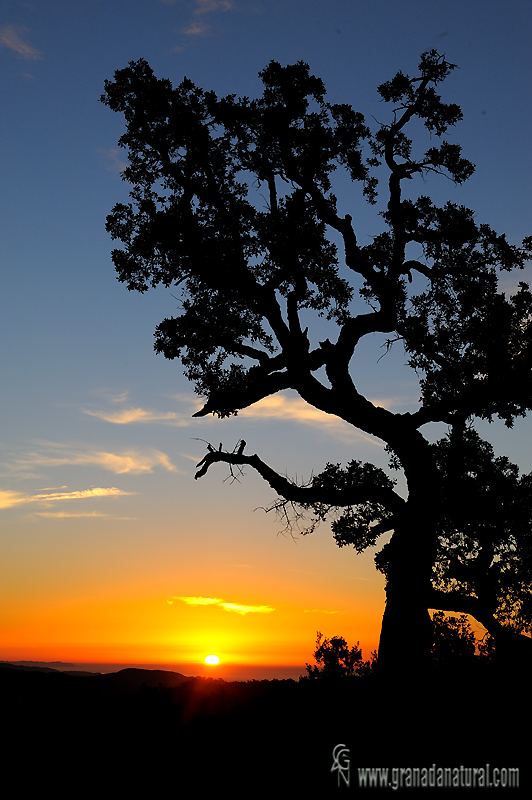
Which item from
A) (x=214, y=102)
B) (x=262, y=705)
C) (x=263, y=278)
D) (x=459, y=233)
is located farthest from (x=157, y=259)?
(x=262, y=705)

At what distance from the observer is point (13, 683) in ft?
62.9

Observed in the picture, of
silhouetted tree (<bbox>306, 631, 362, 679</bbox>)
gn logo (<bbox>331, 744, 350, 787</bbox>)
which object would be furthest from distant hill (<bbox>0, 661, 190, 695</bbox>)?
gn logo (<bbox>331, 744, 350, 787</bbox>)

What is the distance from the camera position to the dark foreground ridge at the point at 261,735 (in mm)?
10695

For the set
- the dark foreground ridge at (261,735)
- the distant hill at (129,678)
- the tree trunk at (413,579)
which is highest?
the tree trunk at (413,579)

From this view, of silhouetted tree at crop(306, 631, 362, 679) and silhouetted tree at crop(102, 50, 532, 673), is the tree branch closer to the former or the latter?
silhouetted tree at crop(102, 50, 532, 673)

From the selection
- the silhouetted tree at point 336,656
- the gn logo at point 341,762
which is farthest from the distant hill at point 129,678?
the gn logo at point 341,762

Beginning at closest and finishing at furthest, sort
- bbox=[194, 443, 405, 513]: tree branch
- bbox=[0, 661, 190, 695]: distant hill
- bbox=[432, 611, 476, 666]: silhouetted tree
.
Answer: bbox=[194, 443, 405, 513]: tree branch, bbox=[432, 611, 476, 666]: silhouetted tree, bbox=[0, 661, 190, 695]: distant hill

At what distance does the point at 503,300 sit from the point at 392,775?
14.8 meters

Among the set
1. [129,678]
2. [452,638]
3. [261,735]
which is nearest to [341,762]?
[261,735]

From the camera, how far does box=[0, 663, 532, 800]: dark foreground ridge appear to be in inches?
421

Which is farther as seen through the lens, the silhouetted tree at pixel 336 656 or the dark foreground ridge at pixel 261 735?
the silhouetted tree at pixel 336 656

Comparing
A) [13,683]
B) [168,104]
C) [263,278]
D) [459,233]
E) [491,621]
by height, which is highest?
[168,104]

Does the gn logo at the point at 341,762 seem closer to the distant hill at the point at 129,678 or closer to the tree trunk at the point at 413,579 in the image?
the tree trunk at the point at 413,579

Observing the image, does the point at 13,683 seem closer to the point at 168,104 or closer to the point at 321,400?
the point at 321,400
